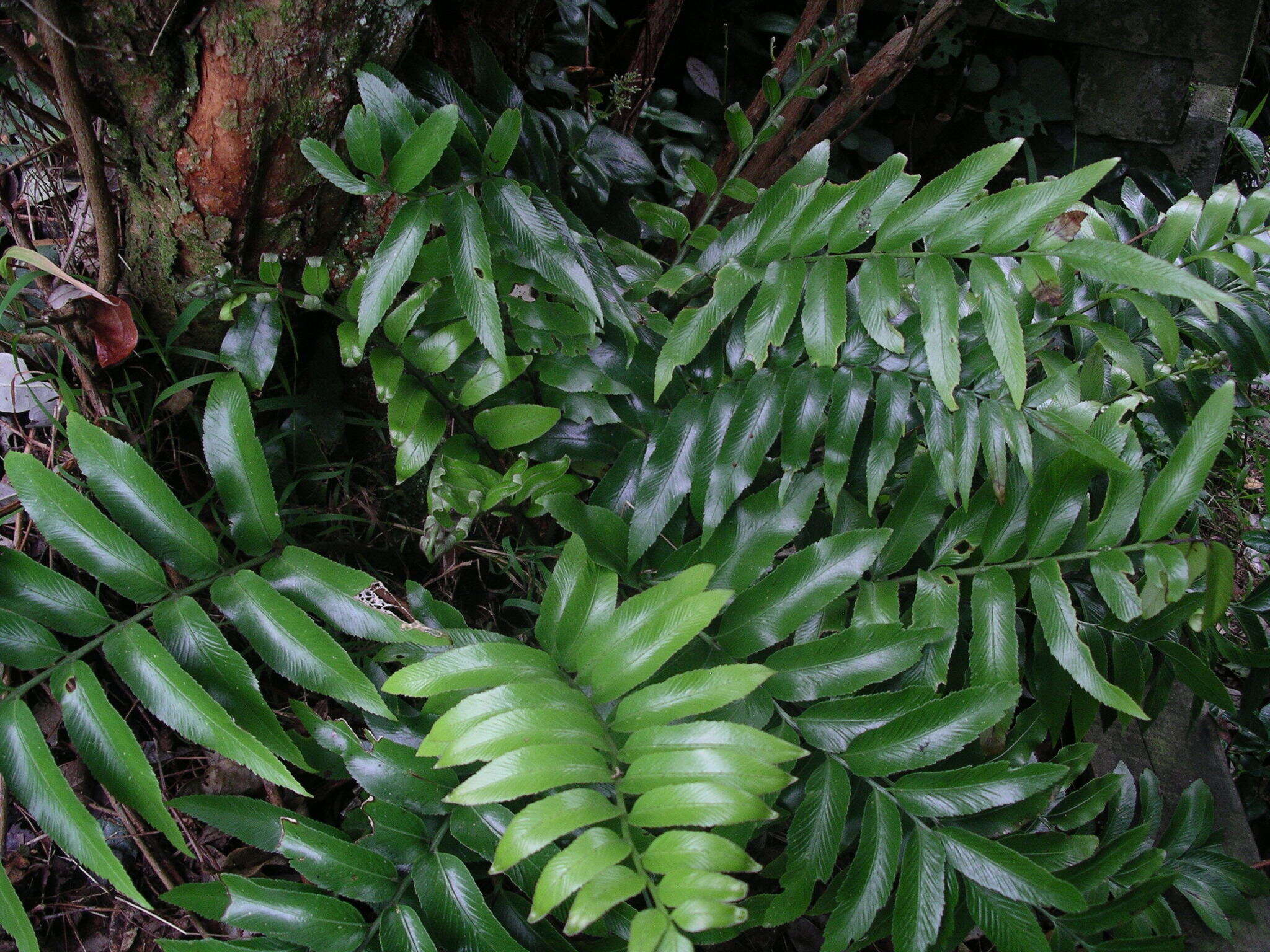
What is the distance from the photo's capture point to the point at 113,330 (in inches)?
54.7

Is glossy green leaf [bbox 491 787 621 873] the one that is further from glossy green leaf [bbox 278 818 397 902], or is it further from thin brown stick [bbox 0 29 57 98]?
thin brown stick [bbox 0 29 57 98]

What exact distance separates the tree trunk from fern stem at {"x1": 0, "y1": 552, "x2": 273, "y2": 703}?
1.62ft

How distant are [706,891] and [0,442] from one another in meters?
1.41

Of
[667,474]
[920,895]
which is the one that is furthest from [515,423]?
[920,895]

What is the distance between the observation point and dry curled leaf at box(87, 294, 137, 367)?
4.55 ft

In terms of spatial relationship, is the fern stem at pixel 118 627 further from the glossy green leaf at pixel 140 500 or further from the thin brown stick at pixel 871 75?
the thin brown stick at pixel 871 75

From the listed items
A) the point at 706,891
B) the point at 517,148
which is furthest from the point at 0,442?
the point at 706,891

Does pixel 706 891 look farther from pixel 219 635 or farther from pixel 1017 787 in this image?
pixel 219 635

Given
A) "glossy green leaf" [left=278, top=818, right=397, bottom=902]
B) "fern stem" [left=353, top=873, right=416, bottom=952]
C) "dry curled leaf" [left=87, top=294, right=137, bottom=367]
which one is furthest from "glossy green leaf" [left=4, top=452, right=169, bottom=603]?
"fern stem" [left=353, top=873, right=416, bottom=952]

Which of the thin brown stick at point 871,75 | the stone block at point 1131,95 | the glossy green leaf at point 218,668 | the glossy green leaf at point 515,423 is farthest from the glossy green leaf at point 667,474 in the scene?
the stone block at point 1131,95

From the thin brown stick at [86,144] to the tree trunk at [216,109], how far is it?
1.0 inches

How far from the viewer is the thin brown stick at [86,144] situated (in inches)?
45.8

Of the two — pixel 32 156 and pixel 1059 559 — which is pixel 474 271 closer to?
pixel 32 156

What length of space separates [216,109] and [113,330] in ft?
1.30
